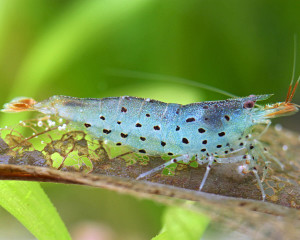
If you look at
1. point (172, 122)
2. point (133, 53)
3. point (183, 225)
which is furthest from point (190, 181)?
point (133, 53)

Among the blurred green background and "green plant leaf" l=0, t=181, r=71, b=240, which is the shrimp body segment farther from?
"green plant leaf" l=0, t=181, r=71, b=240

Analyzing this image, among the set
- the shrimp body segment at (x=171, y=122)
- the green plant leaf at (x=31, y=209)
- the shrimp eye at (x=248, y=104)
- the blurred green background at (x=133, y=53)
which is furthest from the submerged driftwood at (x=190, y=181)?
Answer: the blurred green background at (x=133, y=53)

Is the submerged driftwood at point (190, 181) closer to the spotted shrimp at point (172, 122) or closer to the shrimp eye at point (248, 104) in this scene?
the spotted shrimp at point (172, 122)

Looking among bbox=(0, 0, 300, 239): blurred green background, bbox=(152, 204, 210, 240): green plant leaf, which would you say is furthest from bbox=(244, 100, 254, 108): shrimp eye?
bbox=(152, 204, 210, 240): green plant leaf

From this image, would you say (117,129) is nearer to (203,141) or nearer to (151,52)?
(203,141)

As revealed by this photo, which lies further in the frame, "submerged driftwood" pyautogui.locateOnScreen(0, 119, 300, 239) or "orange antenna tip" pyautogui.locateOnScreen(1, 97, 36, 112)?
"orange antenna tip" pyautogui.locateOnScreen(1, 97, 36, 112)

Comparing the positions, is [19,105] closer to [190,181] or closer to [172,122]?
[172,122]
